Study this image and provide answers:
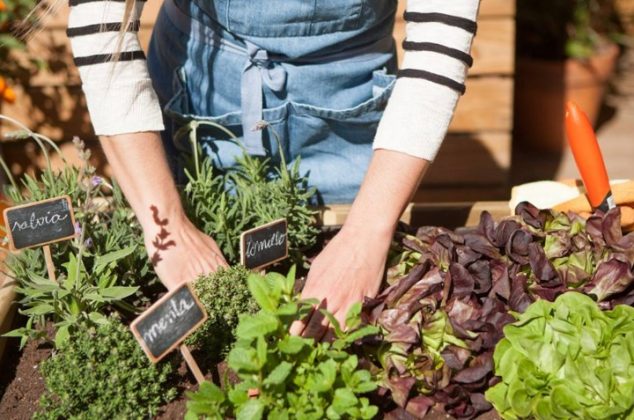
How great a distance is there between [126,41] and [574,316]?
2.77 feet

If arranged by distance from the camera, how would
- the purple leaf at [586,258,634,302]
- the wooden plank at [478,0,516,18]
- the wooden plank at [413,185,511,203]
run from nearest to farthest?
the purple leaf at [586,258,634,302] < the wooden plank at [478,0,516,18] < the wooden plank at [413,185,511,203]

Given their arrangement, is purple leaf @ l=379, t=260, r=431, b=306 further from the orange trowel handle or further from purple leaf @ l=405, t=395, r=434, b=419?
the orange trowel handle

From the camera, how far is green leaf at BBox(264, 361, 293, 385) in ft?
3.17

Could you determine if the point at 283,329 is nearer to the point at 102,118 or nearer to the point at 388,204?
the point at 388,204

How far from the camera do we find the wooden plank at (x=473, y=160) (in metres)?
2.88

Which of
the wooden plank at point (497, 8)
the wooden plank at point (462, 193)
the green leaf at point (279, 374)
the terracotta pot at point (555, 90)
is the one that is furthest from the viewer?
the terracotta pot at point (555, 90)

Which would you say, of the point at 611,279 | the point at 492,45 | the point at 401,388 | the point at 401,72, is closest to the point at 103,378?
the point at 401,388

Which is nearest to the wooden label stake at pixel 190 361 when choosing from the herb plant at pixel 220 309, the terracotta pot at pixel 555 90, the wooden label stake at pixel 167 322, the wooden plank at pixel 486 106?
the wooden label stake at pixel 167 322

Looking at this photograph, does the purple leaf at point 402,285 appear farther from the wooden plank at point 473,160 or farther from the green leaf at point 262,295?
the wooden plank at point 473,160

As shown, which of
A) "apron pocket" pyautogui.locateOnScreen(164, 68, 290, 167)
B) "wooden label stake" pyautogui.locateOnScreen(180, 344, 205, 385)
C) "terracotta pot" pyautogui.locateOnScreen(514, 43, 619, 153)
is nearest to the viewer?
"wooden label stake" pyautogui.locateOnScreen(180, 344, 205, 385)

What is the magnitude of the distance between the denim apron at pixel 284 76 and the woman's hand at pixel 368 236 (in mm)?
306

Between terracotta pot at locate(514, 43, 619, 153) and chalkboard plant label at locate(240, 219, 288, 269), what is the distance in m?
2.60

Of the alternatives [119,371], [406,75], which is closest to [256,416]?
[119,371]

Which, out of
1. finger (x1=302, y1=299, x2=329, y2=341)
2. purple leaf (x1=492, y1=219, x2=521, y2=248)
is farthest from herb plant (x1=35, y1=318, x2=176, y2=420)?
purple leaf (x1=492, y1=219, x2=521, y2=248)
